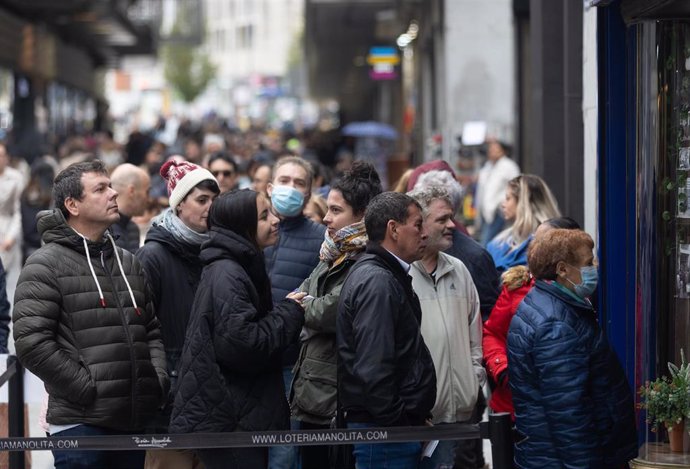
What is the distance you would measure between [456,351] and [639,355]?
Result: 1031mm

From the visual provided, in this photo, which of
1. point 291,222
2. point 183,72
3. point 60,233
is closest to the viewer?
point 60,233

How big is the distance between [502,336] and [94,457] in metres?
2.36

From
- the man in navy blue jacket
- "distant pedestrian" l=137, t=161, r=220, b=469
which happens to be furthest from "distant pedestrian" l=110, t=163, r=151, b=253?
"distant pedestrian" l=137, t=161, r=220, b=469

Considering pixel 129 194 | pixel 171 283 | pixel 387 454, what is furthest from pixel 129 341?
pixel 129 194

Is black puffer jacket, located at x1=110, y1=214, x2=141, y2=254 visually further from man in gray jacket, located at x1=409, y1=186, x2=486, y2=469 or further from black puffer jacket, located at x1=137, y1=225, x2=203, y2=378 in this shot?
man in gray jacket, located at x1=409, y1=186, x2=486, y2=469

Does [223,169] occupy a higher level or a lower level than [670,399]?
higher

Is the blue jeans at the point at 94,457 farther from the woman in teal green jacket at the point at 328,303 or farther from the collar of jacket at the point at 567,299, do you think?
the collar of jacket at the point at 567,299

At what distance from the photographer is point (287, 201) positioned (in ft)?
25.8

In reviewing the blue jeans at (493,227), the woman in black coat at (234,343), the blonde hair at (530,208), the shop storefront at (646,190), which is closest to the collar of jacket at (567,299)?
the shop storefront at (646,190)

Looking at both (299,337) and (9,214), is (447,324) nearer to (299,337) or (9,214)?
(299,337)

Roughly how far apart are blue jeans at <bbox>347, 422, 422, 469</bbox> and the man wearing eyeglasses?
5.05 meters

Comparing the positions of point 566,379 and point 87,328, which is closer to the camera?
point 566,379

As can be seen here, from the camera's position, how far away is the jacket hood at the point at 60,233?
6219 millimetres

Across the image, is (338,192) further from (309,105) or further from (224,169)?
(309,105)
